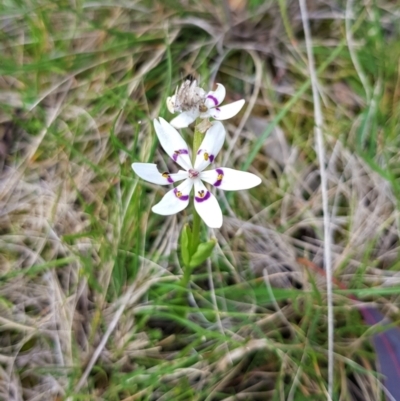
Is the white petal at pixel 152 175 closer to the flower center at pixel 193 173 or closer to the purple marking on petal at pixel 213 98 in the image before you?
Result: the flower center at pixel 193 173

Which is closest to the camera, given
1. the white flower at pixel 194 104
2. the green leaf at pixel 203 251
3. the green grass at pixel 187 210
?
the white flower at pixel 194 104

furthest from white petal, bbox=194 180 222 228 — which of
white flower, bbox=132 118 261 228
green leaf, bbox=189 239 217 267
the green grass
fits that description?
the green grass

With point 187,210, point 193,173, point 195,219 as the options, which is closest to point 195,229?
point 195,219

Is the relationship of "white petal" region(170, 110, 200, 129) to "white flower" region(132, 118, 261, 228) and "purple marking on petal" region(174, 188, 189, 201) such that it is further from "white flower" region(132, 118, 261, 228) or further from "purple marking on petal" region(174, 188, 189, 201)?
"purple marking on petal" region(174, 188, 189, 201)

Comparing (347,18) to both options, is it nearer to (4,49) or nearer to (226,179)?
(226,179)

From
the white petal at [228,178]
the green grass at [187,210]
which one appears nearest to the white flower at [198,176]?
the white petal at [228,178]

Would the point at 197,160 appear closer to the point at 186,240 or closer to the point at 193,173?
the point at 193,173

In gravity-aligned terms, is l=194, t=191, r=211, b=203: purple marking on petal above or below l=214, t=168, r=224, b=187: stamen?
below
